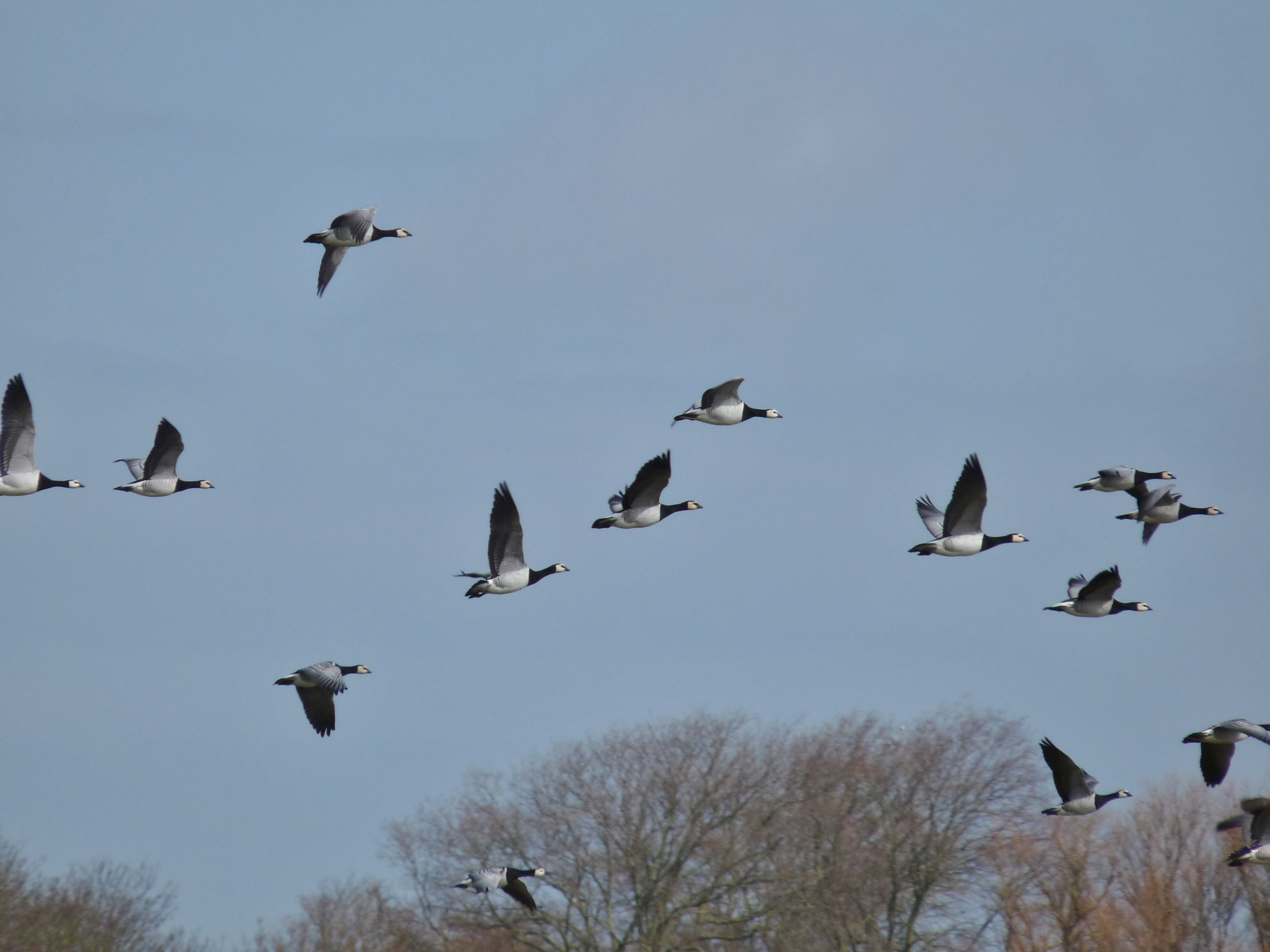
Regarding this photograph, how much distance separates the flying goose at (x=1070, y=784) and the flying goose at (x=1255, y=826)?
150 centimetres

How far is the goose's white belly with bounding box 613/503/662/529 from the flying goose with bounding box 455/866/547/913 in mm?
4573

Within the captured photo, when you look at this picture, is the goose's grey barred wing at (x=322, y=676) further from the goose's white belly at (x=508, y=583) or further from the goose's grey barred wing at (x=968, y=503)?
the goose's grey barred wing at (x=968, y=503)

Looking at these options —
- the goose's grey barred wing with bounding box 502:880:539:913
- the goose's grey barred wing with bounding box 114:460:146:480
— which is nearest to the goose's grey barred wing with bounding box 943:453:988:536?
the goose's grey barred wing with bounding box 502:880:539:913

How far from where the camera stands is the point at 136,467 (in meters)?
25.8

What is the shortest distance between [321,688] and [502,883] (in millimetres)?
3702

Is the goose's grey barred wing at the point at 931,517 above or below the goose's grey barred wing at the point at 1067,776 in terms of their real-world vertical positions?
above

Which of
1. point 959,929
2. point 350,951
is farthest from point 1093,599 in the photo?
point 350,951

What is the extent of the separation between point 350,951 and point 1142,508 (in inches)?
1050

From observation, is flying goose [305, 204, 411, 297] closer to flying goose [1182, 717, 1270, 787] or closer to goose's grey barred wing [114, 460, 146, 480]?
goose's grey barred wing [114, 460, 146, 480]

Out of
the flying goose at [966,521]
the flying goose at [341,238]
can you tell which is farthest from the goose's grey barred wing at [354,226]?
the flying goose at [966,521]

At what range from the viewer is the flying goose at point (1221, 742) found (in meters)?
21.0

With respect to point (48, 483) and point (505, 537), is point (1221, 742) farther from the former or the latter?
point (48, 483)

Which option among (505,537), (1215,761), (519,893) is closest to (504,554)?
(505,537)

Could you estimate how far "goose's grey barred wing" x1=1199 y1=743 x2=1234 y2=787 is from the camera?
70.3 ft
